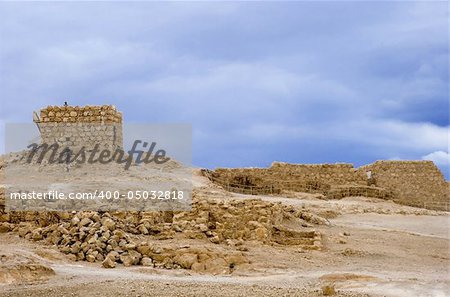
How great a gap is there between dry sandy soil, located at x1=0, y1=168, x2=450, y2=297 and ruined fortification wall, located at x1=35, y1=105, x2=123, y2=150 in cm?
960

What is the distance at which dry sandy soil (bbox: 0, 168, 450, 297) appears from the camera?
29.4ft

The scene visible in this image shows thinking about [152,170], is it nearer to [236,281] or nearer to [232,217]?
[232,217]

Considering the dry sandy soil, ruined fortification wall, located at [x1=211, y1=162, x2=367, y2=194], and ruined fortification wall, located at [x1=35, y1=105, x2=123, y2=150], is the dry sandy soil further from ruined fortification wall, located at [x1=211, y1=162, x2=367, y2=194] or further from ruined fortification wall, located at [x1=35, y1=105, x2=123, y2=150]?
ruined fortification wall, located at [x1=211, y1=162, x2=367, y2=194]

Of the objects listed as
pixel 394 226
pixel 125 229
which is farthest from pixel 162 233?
pixel 394 226

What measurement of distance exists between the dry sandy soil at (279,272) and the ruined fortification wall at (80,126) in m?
9.60

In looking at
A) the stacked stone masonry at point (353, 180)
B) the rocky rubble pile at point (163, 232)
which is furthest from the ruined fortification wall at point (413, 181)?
the rocky rubble pile at point (163, 232)

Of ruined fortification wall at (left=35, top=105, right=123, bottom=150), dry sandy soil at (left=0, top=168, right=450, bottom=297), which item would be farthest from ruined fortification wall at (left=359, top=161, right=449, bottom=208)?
ruined fortification wall at (left=35, top=105, right=123, bottom=150)

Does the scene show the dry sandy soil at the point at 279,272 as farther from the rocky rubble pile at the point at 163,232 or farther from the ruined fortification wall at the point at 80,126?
the ruined fortification wall at the point at 80,126

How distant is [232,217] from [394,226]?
7.33 meters

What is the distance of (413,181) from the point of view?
2778 cm

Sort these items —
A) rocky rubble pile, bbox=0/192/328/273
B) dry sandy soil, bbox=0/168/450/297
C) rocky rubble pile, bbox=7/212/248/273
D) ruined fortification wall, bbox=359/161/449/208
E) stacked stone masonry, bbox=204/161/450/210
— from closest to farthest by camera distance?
dry sandy soil, bbox=0/168/450/297 < rocky rubble pile, bbox=7/212/248/273 < rocky rubble pile, bbox=0/192/328/273 < stacked stone masonry, bbox=204/161/450/210 < ruined fortification wall, bbox=359/161/449/208

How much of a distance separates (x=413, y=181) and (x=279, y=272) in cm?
1834

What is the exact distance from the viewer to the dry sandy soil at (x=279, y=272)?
896cm

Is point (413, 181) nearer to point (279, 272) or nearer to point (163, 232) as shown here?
point (163, 232)
